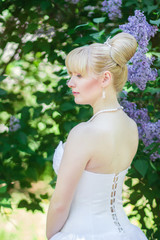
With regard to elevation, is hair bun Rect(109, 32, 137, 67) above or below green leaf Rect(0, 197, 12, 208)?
above

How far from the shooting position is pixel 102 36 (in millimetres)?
2967

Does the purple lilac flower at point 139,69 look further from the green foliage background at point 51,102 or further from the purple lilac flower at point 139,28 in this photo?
the green foliage background at point 51,102

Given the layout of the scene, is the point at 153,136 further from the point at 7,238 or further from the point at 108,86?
the point at 7,238

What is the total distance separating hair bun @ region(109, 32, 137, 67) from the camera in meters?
1.97

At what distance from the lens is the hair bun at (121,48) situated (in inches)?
77.7

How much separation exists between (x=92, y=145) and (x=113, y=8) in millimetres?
1556

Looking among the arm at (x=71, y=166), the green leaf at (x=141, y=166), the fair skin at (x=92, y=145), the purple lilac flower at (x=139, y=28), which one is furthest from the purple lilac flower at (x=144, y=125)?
the arm at (x=71, y=166)

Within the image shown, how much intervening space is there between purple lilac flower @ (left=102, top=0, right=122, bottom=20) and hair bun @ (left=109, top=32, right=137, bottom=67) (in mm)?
1126

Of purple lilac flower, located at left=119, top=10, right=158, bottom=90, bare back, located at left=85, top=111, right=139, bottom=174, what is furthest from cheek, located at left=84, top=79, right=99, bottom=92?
purple lilac flower, located at left=119, top=10, right=158, bottom=90

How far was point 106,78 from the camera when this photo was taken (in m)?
1.99

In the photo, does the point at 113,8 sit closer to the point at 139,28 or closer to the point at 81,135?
the point at 139,28

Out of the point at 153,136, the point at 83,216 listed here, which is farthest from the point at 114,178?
the point at 153,136

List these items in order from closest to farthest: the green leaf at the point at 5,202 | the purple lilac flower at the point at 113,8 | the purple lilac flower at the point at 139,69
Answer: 1. the purple lilac flower at the point at 139,69
2. the green leaf at the point at 5,202
3. the purple lilac flower at the point at 113,8

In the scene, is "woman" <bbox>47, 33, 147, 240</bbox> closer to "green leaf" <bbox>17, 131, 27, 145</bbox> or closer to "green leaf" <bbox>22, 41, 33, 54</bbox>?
"green leaf" <bbox>17, 131, 27, 145</bbox>
